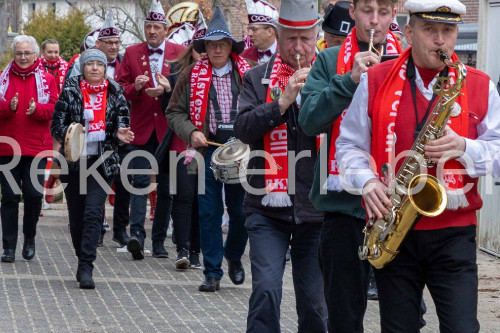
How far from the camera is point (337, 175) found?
5.62 metres

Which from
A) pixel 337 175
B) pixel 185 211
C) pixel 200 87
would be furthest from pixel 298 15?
pixel 185 211

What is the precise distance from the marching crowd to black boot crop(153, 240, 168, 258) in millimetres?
1195

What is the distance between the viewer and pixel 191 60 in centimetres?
1037

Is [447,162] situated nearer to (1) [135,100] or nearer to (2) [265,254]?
(2) [265,254]

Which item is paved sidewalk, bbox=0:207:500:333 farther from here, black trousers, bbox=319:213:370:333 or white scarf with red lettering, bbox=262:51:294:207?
black trousers, bbox=319:213:370:333

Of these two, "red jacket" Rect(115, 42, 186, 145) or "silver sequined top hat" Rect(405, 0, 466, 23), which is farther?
"red jacket" Rect(115, 42, 186, 145)

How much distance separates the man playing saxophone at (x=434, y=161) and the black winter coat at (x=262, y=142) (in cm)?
115

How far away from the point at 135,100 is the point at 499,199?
398 centimetres

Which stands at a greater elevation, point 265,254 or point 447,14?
point 447,14

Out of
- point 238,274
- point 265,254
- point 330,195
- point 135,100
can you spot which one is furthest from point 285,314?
point 135,100

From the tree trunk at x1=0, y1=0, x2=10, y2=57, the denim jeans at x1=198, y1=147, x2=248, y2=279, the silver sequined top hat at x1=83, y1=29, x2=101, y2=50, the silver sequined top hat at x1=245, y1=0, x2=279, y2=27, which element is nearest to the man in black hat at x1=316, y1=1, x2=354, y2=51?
the denim jeans at x1=198, y1=147, x2=248, y2=279

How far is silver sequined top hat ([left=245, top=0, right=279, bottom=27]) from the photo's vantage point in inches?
488

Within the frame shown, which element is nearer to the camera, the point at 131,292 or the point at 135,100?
the point at 131,292

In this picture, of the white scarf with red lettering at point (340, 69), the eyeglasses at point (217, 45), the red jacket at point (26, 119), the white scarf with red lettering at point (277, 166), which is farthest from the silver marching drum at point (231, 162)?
the red jacket at point (26, 119)
